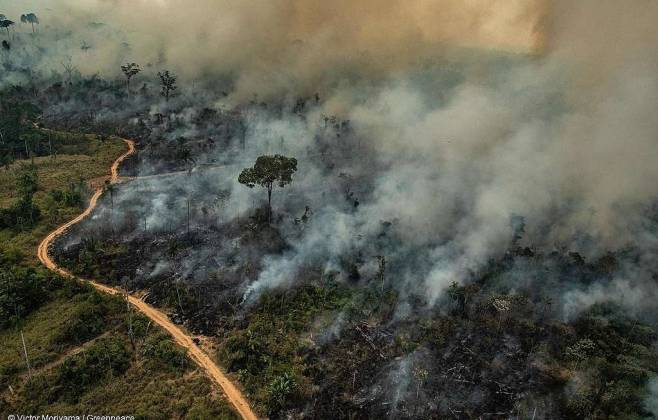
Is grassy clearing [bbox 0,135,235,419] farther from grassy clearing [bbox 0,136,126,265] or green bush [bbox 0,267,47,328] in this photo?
grassy clearing [bbox 0,136,126,265]

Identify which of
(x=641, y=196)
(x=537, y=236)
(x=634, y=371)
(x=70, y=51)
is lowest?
(x=634, y=371)

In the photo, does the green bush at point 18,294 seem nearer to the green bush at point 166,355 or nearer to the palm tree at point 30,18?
the green bush at point 166,355

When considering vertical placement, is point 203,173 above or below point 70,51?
below

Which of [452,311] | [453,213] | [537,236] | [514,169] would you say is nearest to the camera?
[452,311]

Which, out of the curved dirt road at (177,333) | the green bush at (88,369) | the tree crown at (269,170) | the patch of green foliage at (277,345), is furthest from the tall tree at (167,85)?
the green bush at (88,369)

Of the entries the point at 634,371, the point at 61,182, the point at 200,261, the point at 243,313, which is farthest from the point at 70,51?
the point at 634,371

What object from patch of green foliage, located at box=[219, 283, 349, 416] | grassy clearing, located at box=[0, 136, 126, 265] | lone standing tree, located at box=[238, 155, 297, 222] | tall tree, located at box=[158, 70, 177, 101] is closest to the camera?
patch of green foliage, located at box=[219, 283, 349, 416]

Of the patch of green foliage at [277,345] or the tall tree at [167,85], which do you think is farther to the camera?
the tall tree at [167,85]

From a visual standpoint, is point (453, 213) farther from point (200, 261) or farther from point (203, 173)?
point (203, 173)

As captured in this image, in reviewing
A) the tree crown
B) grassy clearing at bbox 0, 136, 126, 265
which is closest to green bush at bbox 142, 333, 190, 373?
grassy clearing at bbox 0, 136, 126, 265

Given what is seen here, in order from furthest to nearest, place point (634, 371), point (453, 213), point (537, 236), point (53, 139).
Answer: point (53, 139), point (453, 213), point (537, 236), point (634, 371)

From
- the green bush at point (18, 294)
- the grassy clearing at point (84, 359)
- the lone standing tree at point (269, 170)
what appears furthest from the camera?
the lone standing tree at point (269, 170)
